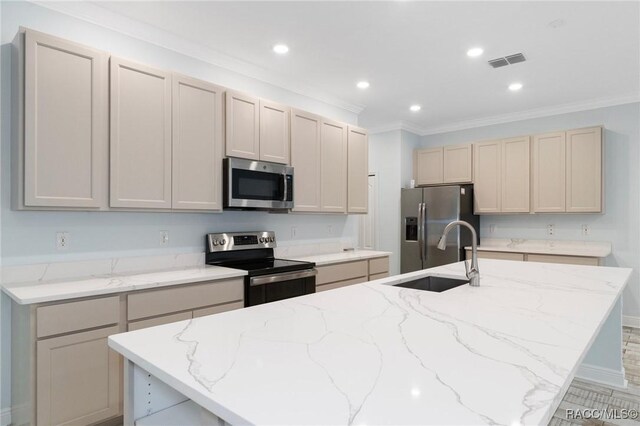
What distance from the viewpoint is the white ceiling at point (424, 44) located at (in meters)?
2.63

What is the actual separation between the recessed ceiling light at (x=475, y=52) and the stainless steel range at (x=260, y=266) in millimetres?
2280

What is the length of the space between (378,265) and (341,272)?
644mm

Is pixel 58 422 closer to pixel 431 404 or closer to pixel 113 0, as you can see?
pixel 431 404

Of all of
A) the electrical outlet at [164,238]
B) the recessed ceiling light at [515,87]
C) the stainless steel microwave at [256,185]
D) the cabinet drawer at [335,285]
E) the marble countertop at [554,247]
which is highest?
the recessed ceiling light at [515,87]

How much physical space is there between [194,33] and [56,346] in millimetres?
2358

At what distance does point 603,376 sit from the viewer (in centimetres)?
277

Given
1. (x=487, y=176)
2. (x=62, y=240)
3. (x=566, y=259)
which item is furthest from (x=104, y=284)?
(x=487, y=176)

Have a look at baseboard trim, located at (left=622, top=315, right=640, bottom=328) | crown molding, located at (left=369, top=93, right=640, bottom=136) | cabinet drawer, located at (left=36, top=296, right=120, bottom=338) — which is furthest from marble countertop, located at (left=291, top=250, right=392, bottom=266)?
baseboard trim, located at (left=622, top=315, right=640, bottom=328)

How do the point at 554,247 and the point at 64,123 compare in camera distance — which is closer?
the point at 64,123

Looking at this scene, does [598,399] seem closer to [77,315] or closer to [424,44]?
[424,44]

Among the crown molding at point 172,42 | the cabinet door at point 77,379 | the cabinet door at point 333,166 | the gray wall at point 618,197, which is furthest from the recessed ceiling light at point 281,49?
the gray wall at point 618,197

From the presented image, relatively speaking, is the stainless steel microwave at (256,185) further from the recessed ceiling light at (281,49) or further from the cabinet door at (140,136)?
the recessed ceiling light at (281,49)

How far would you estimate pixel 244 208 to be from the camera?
3236 millimetres

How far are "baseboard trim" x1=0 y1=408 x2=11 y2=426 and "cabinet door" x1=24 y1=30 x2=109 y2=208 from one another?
1254mm
